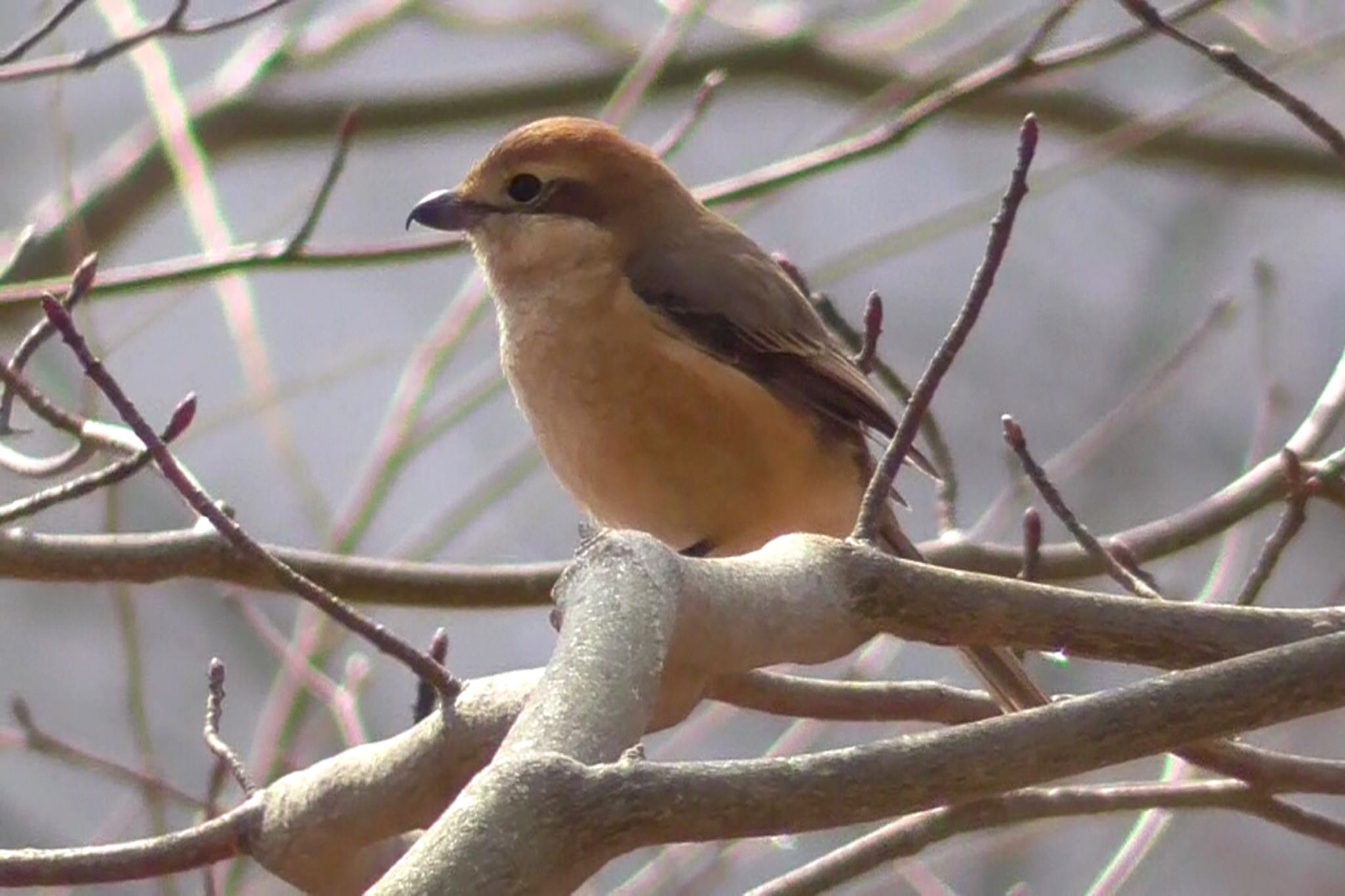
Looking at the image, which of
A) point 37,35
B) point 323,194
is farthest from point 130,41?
point 323,194

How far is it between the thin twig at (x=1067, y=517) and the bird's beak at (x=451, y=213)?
4.41 ft

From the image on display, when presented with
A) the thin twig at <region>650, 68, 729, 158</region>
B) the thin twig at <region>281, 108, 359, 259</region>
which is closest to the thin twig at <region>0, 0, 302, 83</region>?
the thin twig at <region>281, 108, 359, 259</region>

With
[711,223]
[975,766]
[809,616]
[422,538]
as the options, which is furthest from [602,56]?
[975,766]

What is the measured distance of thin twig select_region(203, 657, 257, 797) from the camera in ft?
7.89

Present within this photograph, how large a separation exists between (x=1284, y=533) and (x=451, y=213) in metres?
1.79

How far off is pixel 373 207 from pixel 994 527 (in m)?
4.95

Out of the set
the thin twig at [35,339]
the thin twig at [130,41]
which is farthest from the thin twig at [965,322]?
the thin twig at [130,41]

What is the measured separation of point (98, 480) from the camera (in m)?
2.50

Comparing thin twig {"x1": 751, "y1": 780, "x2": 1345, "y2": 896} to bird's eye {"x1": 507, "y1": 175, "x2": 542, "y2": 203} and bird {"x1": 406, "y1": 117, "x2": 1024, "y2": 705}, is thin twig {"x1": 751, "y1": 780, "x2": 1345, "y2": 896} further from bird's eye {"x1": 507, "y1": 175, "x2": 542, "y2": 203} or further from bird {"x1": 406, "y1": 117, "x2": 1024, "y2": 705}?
bird's eye {"x1": 507, "y1": 175, "x2": 542, "y2": 203}

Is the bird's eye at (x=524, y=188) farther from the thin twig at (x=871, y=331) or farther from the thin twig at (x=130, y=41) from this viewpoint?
the thin twig at (x=871, y=331)

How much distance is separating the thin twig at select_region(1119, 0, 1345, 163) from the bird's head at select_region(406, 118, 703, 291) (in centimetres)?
132

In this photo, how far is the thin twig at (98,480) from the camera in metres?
2.51

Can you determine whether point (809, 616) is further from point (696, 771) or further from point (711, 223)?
point (711, 223)

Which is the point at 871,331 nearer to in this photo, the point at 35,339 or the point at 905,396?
the point at 905,396
